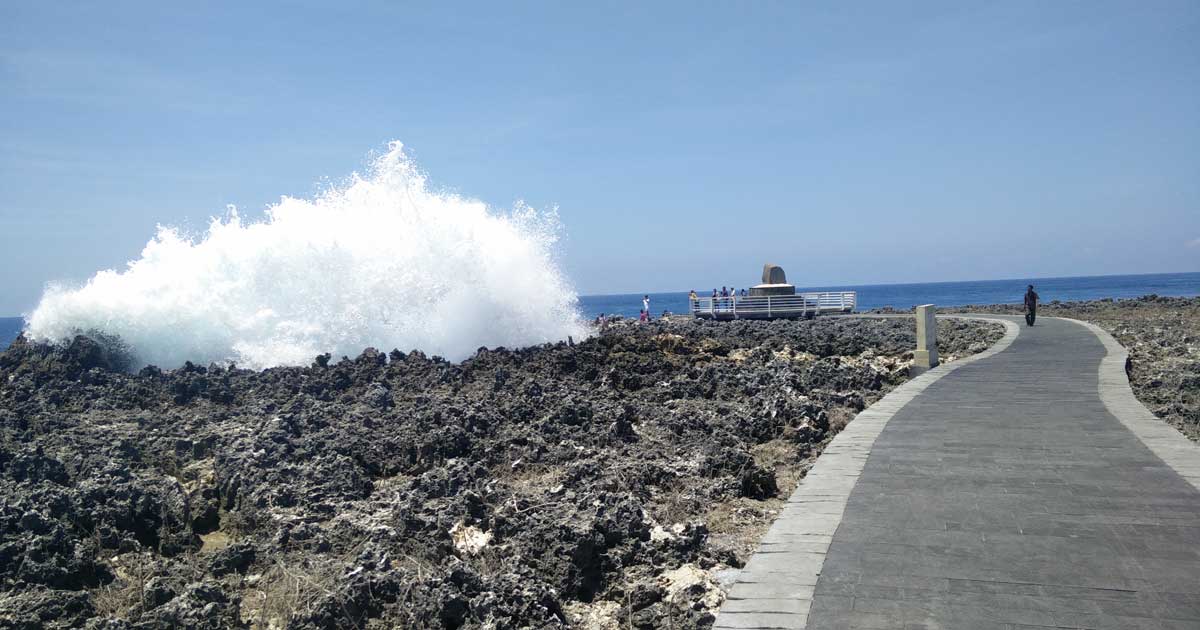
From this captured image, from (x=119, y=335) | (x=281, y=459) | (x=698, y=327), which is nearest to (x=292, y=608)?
(x=281, y=459)

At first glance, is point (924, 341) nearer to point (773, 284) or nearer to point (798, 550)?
point (798, 550)

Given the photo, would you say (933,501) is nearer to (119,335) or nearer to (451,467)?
(451,467)

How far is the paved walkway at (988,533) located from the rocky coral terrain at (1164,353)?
1.86 meters

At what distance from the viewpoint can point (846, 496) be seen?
19.6 feet

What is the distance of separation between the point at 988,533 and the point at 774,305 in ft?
93.9

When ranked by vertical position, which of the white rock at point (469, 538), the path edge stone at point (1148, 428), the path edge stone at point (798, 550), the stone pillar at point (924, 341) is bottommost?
the white rock at point (469, 538)

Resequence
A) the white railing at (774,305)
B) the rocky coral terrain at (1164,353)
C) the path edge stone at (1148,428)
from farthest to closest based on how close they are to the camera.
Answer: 1. the white railing at (774,305)
2. the rocky coral terrain at (1164,353)
3. the path edge stone at (1148,428)

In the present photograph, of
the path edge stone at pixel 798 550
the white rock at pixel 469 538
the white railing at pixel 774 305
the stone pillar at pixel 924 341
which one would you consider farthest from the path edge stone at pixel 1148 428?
the white railing at pixel 774 305

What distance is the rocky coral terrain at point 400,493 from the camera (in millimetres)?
4965

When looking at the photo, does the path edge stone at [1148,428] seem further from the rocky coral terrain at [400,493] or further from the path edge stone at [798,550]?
the rocky coral terrain at [400,493]

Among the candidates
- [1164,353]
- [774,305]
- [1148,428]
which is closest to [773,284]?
[774,305]

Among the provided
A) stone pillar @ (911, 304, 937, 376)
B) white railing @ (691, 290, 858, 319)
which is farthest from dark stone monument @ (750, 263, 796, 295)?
stone pillar @ (911, 304, 937, 376)

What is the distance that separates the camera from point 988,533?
5.03 m

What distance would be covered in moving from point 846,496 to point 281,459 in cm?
515
